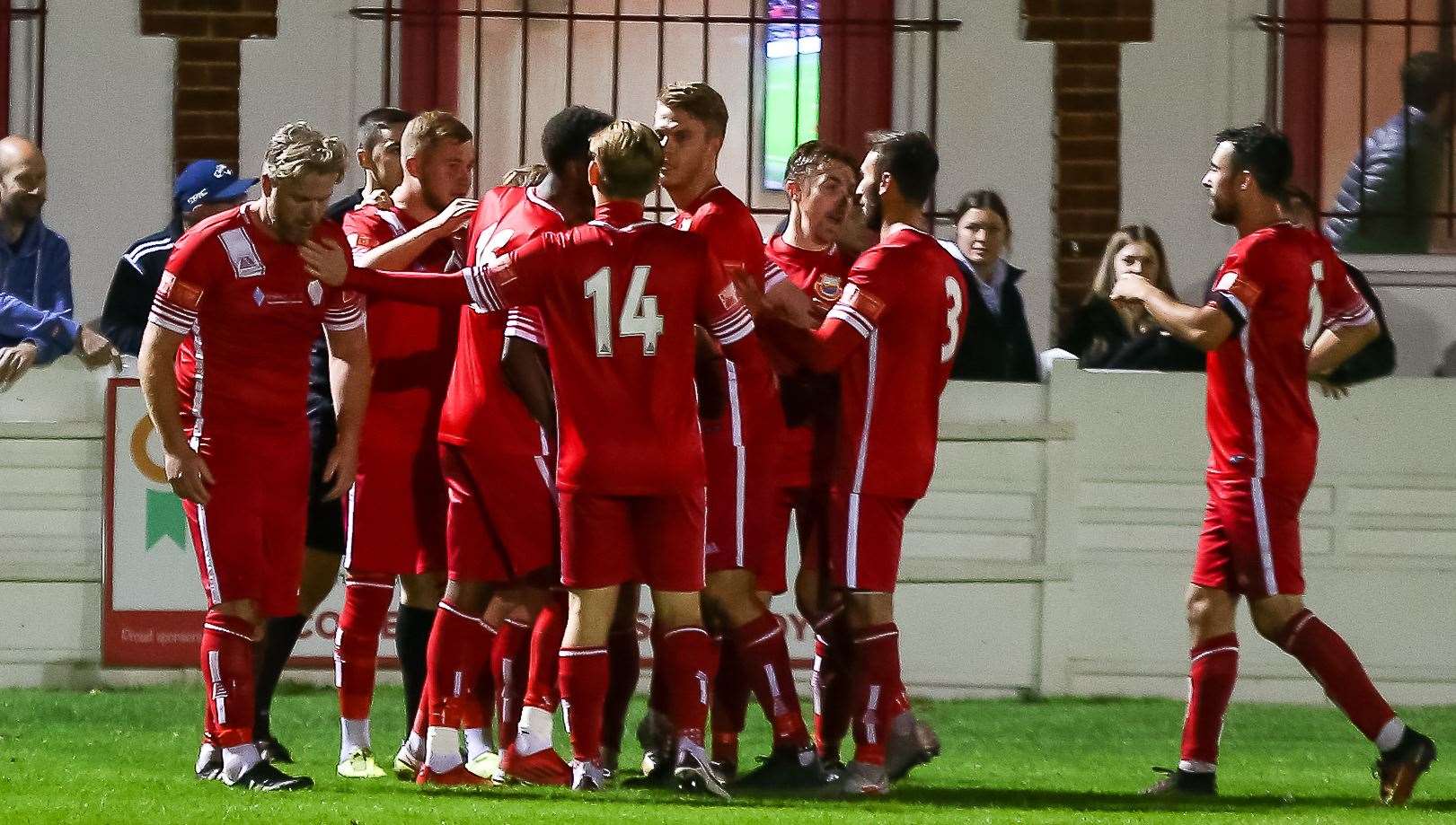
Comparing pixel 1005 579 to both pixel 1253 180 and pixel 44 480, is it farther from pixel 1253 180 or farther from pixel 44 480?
pixel 44 480

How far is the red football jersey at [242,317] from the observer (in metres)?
6.96

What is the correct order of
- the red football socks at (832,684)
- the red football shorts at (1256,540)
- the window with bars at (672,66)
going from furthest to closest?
the window with bars at (672,66)
the red football socks at (832,684)
the red football shorts at (1256,540)

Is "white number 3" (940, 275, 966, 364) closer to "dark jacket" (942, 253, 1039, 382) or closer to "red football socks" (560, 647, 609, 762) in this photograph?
"red football socks" (560, 647, 609, 762)

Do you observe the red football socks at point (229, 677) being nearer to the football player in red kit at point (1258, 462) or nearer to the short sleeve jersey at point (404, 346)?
the short sleeve jersey at point (404, 346)

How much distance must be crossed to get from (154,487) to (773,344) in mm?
3657

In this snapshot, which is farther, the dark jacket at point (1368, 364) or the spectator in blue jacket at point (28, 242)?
the spectator in blue jacket at point (28, 242)

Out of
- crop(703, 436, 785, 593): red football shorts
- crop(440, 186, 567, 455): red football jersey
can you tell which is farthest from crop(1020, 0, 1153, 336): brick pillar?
crop(440, 186, 567, 455): red football jersey

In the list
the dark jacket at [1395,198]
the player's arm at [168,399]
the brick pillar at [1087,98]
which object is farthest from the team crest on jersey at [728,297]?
the dark jacket at [1395,198]

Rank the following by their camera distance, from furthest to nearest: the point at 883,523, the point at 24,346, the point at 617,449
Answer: the point at 24,346 < the point at 883,523 < the point at 617,449

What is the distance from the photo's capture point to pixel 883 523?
7430 mm

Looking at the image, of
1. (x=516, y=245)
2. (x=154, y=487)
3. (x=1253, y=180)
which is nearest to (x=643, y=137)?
(x=516, y=245)

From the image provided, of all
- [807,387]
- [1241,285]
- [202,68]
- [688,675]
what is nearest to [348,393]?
[688,675]

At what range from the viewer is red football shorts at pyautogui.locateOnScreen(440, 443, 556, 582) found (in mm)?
7426

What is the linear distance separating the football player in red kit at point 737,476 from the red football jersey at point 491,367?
476 millimetres
